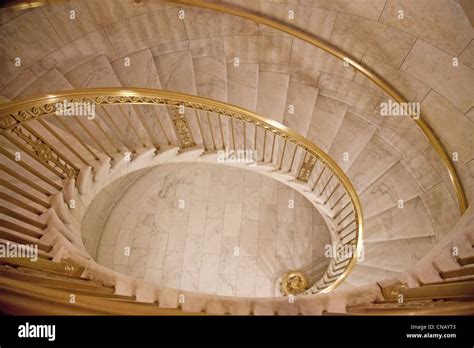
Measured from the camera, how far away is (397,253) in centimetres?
509

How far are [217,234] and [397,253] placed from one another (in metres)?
3.29

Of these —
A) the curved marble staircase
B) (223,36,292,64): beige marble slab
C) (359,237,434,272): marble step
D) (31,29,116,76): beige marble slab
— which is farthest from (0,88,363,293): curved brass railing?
(223,36,292,64): beige marble slab

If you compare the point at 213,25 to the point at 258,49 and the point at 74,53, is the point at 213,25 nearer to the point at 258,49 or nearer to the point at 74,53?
the point at 258,49

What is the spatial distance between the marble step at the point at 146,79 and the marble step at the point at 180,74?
154mm

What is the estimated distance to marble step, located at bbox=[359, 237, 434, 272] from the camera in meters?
4.87

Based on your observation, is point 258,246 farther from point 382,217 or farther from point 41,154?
point 41,154

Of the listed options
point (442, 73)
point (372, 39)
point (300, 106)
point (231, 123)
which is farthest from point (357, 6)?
point (231, 123)

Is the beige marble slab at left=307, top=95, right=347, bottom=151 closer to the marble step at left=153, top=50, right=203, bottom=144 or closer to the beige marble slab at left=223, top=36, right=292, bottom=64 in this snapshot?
the beige marble slab at left=223, top=36, right=292, bottom=64

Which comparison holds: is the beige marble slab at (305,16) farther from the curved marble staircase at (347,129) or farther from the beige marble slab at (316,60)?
the curved marble staircase at (347,129)

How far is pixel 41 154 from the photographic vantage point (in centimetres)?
339
